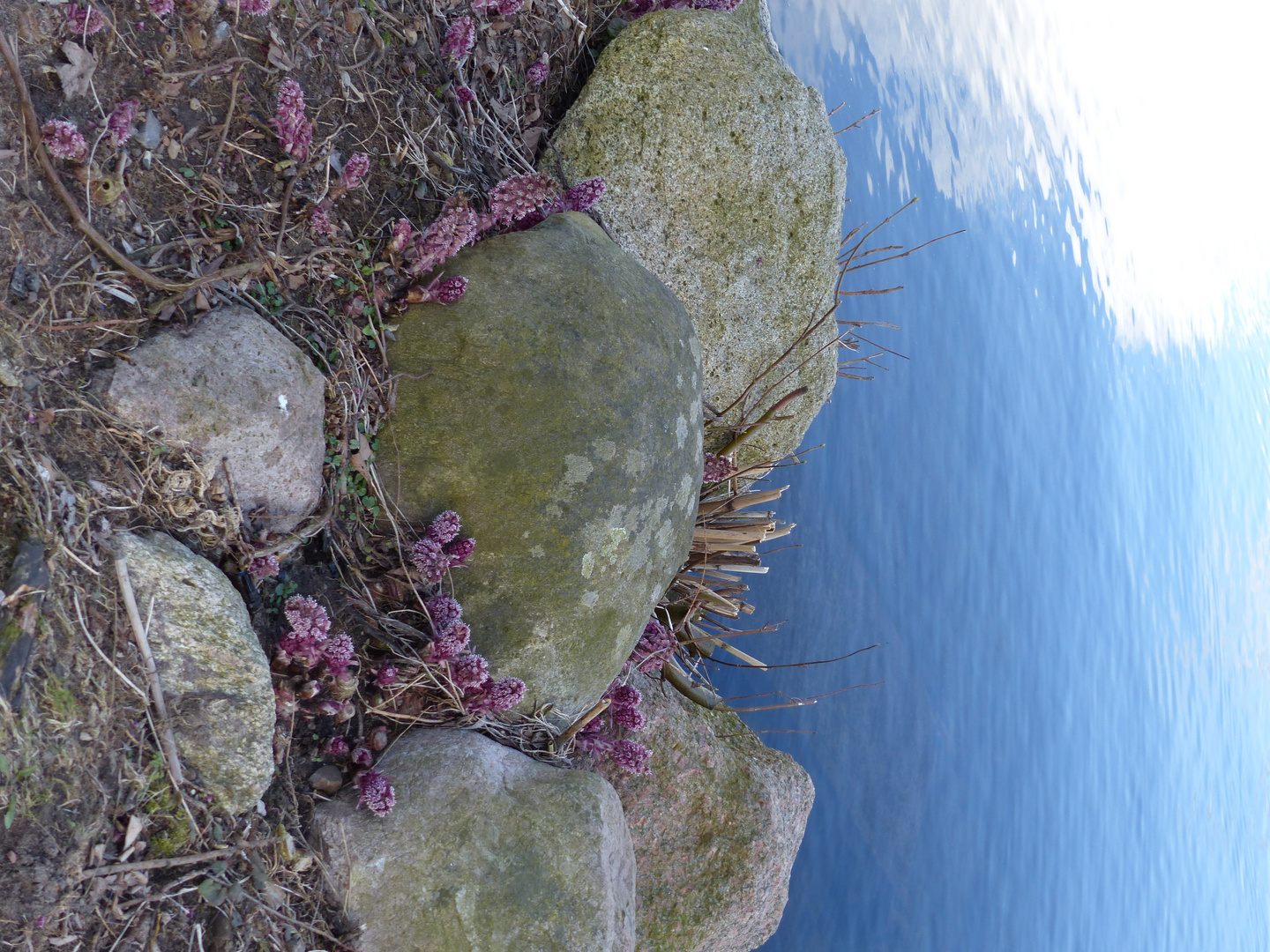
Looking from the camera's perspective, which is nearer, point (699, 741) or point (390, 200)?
point (390, 200)

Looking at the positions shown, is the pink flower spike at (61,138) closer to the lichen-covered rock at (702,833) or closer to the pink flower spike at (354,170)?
the pink flower spike at (354,170)

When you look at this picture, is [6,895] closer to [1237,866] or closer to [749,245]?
[749,245]

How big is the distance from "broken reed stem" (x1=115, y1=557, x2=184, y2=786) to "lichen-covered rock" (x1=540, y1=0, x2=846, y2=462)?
101 inches

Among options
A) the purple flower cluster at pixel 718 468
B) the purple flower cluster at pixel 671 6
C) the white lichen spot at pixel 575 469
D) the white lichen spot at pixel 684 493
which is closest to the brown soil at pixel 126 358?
the white lichen spot at pixel 575 469

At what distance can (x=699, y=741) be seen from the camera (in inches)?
157

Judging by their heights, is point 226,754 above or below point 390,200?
below

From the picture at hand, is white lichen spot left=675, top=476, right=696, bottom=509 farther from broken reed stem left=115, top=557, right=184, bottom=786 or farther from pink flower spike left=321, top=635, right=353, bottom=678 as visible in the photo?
broken reed stem left=115, top=557, right=184, bottom=786

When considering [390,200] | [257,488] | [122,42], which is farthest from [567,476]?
[122,42]

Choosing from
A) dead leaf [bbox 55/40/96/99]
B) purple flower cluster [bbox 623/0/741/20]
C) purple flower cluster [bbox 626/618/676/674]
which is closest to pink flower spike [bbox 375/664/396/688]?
purple flower cluster [bbox 626/618/676/674]

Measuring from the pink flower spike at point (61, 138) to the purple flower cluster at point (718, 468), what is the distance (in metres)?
3.18

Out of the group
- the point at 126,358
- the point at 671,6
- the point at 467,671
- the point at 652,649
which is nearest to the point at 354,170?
the point at 126,358

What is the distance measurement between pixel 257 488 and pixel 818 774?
17.7ft

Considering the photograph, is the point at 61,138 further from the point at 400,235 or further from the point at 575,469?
the point at 575,469

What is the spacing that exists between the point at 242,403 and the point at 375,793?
3.75 ft
